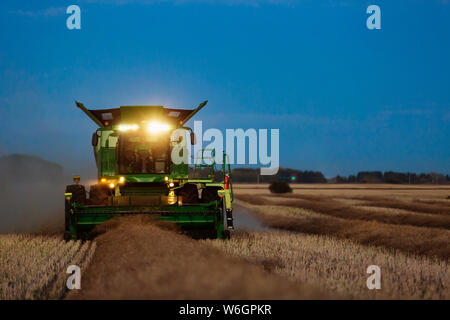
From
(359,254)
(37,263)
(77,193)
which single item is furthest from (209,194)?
(37,263)

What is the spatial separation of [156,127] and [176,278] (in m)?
7.18

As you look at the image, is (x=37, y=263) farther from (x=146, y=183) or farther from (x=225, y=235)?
(x=225, y=235)

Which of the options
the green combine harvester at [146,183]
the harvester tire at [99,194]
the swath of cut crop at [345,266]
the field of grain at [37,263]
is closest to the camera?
the swath of cut crop at [345,266]

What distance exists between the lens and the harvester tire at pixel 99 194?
38.6ft

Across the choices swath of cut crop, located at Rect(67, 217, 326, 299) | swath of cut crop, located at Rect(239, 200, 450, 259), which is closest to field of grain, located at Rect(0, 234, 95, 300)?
swath of cut crop, located at Rect(67, 217, 326, 299)

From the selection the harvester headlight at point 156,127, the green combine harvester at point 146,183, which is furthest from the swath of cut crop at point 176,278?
the harvester headlight at point 156,127

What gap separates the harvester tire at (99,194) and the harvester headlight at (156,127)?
5.98ft

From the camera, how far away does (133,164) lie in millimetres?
11609

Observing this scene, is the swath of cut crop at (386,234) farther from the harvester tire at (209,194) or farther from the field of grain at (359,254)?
the harvester tire at (209,194)

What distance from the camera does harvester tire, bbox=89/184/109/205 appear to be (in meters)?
11.8

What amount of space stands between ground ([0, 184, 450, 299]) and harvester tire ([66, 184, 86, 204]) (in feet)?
3.53

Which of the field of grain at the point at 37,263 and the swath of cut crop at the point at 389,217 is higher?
the field of grain at the point at 37,263

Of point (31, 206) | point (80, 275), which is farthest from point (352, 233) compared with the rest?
point (31, 206)
